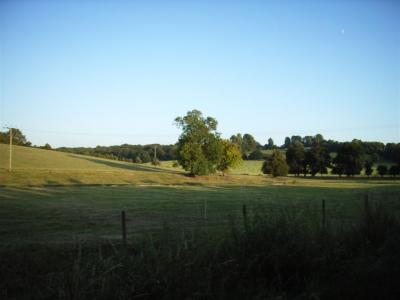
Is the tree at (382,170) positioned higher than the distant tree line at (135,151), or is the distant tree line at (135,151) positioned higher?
the distant tree line at (135,151)

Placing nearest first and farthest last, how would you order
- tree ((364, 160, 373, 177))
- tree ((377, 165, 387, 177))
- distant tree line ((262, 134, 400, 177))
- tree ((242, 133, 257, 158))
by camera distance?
distant tree line ((262, 134, 400, 177))
tree ((377, 165, 387, 177))
tree ((364, 160, 373, 177))
tree ((242, 133, 257, 158))

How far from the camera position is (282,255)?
288 inches

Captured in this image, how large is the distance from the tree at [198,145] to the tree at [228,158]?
13.8 ft

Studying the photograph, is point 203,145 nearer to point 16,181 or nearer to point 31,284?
point 16,181

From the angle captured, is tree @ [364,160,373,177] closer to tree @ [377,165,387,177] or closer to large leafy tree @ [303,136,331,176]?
tree @ [377,165,387,177]

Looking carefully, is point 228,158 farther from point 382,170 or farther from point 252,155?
point 252,155

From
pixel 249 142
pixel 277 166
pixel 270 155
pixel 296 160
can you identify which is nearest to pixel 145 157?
pixel 270 155

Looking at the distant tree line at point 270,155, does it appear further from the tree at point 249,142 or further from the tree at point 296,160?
the tree at point 249,142

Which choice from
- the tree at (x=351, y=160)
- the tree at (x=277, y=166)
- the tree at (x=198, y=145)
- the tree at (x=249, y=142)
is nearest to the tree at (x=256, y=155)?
the tree at (x=249, y=142)

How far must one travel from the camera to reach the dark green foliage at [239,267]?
571 cm

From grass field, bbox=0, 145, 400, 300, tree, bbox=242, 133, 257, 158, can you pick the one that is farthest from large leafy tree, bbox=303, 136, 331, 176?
grass field, bbox=0, 145, 400, 300

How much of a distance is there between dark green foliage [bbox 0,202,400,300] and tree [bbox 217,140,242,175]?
78.7 m

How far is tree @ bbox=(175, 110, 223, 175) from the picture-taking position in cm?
7656

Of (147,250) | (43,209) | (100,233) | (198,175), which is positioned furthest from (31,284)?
(198,175)
